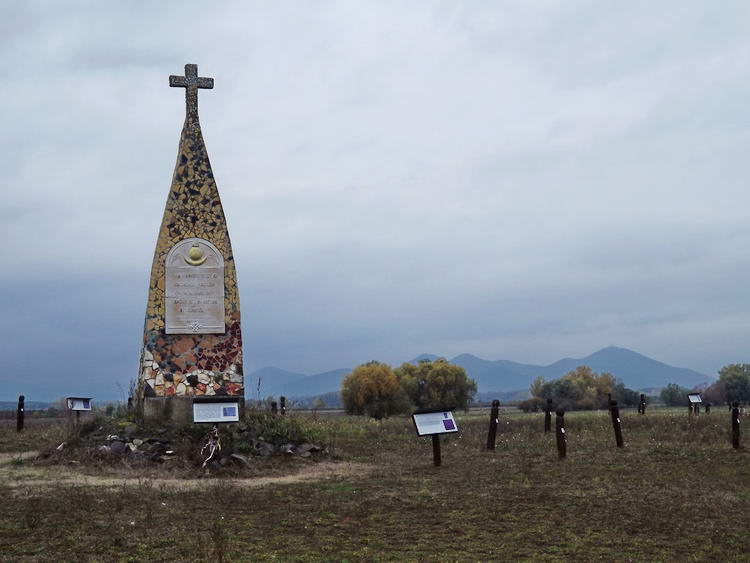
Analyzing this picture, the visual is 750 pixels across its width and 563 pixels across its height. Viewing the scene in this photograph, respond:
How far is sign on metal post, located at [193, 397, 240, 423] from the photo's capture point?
15141mm

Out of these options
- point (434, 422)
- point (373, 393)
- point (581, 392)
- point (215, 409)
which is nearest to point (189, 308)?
point (215, 409)

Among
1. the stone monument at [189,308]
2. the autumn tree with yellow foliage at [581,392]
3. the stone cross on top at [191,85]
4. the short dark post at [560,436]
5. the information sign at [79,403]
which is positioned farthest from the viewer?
the autumn tree with yellow foliage at [581,392]

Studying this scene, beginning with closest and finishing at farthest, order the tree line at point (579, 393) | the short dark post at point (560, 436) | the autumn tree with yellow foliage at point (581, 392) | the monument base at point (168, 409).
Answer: the short dark post at point (560, 436)
the monument base at point (168, 409)
the tree line at point (579, 393)
the autumn tree with yellow foliage at point (581, 392)

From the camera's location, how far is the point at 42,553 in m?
8.49

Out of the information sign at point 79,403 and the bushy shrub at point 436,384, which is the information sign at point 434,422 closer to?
the information sign at point 79,403

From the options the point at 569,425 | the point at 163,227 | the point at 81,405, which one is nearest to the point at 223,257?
the point at 163,227

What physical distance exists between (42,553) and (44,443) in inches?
477

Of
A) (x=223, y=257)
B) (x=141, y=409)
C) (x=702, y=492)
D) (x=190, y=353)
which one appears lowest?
(x=702, y=492)

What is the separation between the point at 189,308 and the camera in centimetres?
1862

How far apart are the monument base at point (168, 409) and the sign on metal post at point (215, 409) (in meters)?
2.90

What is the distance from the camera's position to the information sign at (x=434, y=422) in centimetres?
1538

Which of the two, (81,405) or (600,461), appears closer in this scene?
(600,461)

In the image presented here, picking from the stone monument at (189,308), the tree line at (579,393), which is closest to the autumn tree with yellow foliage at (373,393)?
the tree line at (579,393)

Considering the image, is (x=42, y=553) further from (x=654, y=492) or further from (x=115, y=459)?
(x=654, y=492)
